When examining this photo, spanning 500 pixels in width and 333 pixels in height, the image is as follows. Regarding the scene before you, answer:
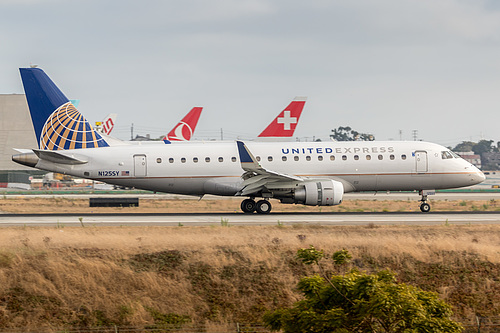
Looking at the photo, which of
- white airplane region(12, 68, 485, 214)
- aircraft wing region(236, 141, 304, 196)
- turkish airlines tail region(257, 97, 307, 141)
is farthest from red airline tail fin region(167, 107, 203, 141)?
aircraft wing region(236, 141, 304, 196)

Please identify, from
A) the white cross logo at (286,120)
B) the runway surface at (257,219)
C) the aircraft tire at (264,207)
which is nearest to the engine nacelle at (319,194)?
the runway surface at (257,219)

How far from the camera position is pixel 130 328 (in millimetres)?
20688

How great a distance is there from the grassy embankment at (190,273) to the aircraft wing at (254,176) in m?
7.48

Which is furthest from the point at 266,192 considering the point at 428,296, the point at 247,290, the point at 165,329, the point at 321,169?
the point at 428,296

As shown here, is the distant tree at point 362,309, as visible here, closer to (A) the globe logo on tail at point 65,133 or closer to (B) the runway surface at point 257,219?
(B) the runway surface at point 257,219

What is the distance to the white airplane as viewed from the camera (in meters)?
36.1

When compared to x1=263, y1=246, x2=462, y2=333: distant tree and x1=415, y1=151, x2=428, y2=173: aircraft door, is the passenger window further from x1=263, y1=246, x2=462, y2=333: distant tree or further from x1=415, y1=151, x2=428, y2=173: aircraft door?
x1=263, y1=246, x2=462, y2=333: distant tree

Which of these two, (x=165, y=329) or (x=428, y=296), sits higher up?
(x=428, y=296)

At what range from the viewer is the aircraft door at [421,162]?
36906 millimetres

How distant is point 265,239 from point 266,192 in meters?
9.82

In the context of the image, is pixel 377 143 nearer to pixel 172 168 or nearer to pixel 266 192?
pixel 266 192

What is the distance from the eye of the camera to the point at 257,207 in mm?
36344

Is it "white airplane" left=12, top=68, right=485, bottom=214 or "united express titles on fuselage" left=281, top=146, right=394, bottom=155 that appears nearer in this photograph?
"white airplane" left=12, top=68, right=485, bottom=214

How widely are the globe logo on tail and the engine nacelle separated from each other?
12.6 metres
